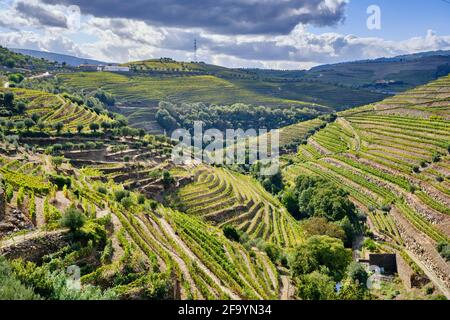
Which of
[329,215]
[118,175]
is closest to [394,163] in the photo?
[329,215]

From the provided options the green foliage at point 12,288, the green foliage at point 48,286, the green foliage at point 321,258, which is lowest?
the green foliage at point 321,258

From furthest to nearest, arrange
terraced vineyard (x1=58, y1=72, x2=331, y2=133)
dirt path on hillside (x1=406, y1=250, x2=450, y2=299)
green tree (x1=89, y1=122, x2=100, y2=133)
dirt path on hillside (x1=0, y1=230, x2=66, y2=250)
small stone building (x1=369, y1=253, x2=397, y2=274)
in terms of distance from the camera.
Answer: terraced vineyard (x1=58, y1=72, x2=331, y2=133), green tree (x1=89, y1=122, x2=100, y2=133), small stone building (x1=369, y1=253, x2=397, y2=274), dirt path on hillside (x1=406, y1=250, x2=450, y2=299), dirt path on hillside (x1=0, y1=230, x2=66, y2=250)

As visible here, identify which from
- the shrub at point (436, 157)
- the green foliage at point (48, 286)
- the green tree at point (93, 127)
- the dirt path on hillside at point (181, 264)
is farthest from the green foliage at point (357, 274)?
the green tree at point (93, 127)

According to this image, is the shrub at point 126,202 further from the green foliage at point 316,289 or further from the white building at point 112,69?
the white building at point 112,69

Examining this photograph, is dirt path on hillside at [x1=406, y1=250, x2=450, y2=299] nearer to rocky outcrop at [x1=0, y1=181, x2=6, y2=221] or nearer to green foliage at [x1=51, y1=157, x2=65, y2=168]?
rocky outcrop at [x1=0, y1=181, x2=6, y2=221]

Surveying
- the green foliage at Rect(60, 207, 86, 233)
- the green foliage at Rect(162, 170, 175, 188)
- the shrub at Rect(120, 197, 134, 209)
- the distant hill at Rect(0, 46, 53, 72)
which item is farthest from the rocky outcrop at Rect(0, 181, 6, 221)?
the distant hill at Rect(0, 46, 53, 72)

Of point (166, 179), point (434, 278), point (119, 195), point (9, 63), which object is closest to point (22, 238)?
point (119, 195)
